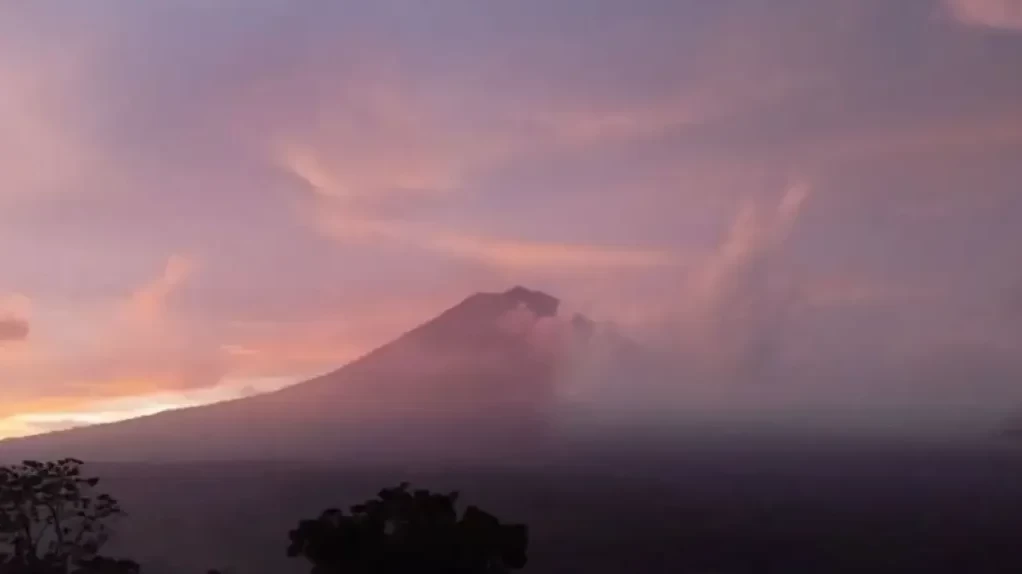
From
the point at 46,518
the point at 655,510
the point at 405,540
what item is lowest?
the point at 655,510

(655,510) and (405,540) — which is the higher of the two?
(405,540)

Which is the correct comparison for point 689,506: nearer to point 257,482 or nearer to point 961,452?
point 257,482

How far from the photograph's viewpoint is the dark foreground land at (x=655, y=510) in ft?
169

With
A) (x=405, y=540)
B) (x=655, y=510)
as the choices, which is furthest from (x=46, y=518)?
(x=655, y=510)

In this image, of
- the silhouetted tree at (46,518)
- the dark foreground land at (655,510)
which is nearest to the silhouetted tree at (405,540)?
the silhouetted tree at (46,518)

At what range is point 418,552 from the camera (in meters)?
13.0

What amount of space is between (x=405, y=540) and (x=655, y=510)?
5460 centimetres

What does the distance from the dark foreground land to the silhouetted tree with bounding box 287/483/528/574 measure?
35405 mm

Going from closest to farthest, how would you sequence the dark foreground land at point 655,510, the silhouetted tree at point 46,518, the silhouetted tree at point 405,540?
the silhouetted tree at point 405,540
the silhouetted tree at point 46,518
the dark foreground land at point 655,510

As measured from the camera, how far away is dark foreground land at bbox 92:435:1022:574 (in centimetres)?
5162

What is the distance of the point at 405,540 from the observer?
13062mm

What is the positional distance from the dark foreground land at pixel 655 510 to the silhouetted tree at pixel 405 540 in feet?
116

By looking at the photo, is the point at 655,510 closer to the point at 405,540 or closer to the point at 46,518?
the point at 46,518

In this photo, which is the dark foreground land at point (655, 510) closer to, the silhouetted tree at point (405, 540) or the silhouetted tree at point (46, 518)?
the silhouetted tree at point (46, 518)
